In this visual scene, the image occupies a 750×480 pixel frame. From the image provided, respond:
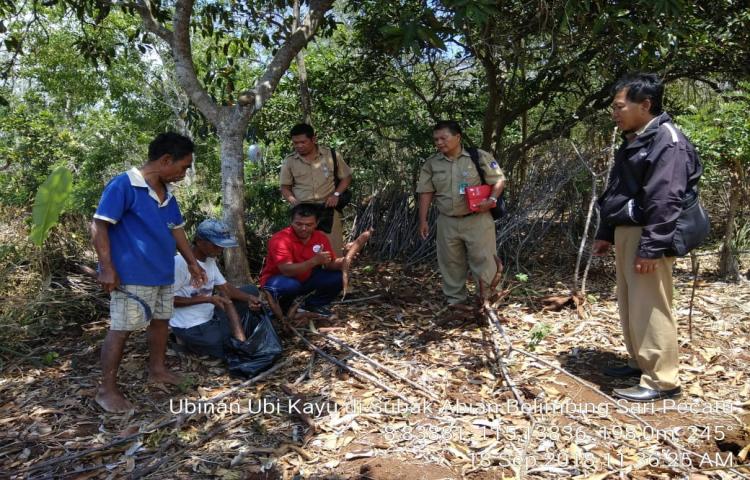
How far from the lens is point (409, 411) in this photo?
3.00 metres

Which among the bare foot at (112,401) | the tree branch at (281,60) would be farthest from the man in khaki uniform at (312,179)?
the bare foot at (112,401)

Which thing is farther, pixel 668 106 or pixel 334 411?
pixel 668 106

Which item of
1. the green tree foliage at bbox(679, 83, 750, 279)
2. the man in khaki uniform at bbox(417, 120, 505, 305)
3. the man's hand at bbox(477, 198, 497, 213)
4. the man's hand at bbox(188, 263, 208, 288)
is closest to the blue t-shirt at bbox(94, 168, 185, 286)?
the man's hand at bbox(188, 263, 208, 288)

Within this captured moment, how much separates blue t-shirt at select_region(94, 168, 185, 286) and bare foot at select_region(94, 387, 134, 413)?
2.13 ft

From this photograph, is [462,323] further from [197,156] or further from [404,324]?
[197,156]

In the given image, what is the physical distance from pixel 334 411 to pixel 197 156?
31.4ft

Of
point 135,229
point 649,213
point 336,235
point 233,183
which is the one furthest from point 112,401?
point 649,213

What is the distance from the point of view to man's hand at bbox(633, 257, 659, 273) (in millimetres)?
2732

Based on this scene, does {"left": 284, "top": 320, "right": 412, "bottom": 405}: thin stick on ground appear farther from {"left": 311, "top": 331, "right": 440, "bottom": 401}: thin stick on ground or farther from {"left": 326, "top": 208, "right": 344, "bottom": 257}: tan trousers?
{"left": 326, "top": 208, "right": 344, "bottom": 257}: tan trousers

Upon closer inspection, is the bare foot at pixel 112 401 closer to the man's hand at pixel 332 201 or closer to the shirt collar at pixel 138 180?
the shirt collar at pixel 138 180

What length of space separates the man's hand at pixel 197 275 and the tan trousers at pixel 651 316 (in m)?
2.49

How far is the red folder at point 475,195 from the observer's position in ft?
13.6

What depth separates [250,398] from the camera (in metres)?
3.21

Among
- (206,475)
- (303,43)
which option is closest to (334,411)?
(206,475)
